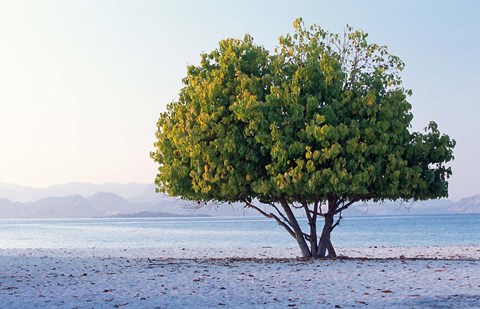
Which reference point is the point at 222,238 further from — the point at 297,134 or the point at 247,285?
the point at 247,285

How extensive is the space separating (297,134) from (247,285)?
816 cm

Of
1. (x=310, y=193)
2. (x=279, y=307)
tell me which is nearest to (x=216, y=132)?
(x=310, y=193)

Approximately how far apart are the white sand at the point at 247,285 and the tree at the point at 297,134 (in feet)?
10.1

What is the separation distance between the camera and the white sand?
1645 cm

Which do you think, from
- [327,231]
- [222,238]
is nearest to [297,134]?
[327,231]

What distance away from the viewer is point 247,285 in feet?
65.2

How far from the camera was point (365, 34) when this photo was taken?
29.2 metres

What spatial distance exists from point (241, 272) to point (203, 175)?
5.03m

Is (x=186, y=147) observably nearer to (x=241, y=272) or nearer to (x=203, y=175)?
(x=203, y=175)

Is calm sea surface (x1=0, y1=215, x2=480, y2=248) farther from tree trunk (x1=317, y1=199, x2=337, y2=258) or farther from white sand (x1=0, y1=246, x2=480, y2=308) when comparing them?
white sand (x1=0, y1=246, x2=480, y2=308)

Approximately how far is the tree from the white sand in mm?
3082

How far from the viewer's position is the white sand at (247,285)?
16.5 meters

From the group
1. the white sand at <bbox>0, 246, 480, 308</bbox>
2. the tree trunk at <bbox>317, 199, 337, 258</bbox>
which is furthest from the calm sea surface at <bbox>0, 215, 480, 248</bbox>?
the white sand at <bbox>0, 246, 480, 308</bbox>

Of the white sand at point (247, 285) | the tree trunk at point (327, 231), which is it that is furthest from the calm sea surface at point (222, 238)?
the white sand at point (247, 285)
